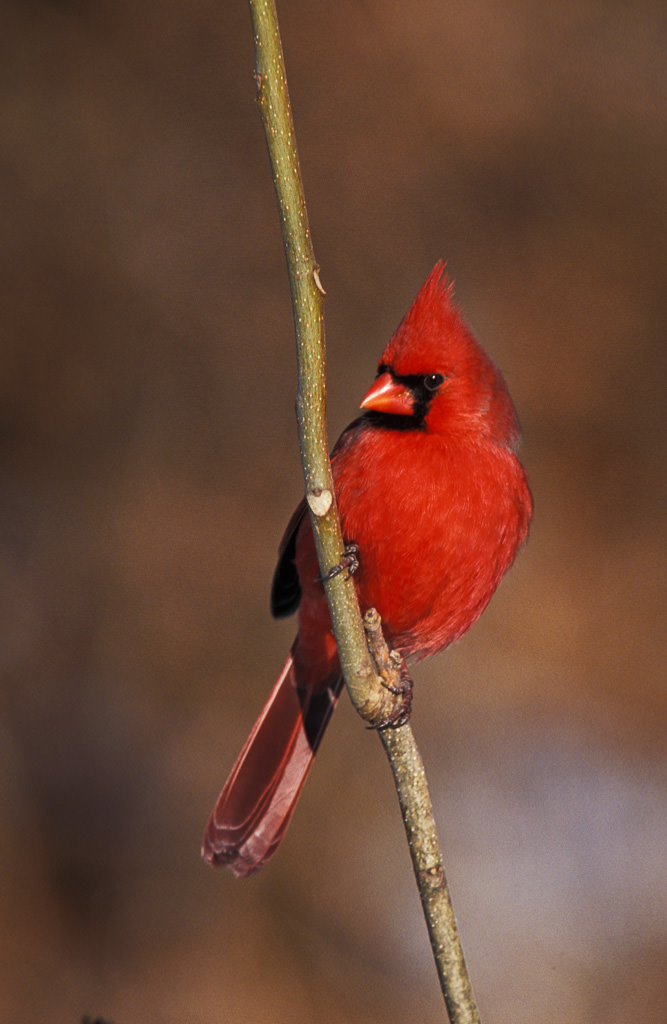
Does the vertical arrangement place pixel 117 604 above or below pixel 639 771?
above

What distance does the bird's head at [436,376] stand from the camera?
176cm

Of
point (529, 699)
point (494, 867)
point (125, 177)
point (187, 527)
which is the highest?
point (125, 177)

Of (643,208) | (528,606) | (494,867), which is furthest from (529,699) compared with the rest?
(643,208)

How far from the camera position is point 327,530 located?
126 cm

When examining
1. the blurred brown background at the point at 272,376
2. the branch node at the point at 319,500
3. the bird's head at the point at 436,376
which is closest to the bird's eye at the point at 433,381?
the bird's head at the point at 436,376

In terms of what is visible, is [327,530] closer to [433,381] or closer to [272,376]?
[433,381]

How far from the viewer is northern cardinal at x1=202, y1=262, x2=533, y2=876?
5.70ft

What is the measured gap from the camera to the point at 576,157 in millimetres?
3643

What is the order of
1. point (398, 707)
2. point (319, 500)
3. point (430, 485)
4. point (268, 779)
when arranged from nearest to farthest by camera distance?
point (319, 500) → point (398, 707) → point (430, 485) → point (268, 779)

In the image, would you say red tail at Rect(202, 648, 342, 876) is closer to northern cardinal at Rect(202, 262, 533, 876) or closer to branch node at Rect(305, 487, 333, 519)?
northern cardinal at Rect(202, 262, 533, 876)

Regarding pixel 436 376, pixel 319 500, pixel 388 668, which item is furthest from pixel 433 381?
pixel 319 500

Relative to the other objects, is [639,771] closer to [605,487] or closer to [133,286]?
[605,487]

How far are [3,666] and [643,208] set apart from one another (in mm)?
2666

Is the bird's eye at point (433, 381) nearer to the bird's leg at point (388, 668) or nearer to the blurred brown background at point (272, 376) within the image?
the bird's leg at point (388, 668)
